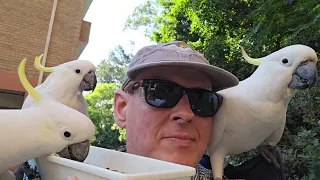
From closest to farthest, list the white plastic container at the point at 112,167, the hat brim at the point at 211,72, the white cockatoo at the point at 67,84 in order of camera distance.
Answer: the white plastic container at the point at 112,167 → the hat brim at the point at 211,72 → the white cockatoo at the point at 67,84

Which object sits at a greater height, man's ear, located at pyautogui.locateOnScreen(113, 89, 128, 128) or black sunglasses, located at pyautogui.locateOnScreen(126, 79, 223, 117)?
black sunglasses, located at pyautogui.locateOnScreen(126, 79, 223, 117)

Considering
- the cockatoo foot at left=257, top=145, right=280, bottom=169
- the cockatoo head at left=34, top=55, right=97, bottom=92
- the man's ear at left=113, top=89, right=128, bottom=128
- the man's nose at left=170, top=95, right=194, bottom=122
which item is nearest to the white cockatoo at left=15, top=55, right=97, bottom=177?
the cockatoo head at left=34, top=55, right=97, bottom=92

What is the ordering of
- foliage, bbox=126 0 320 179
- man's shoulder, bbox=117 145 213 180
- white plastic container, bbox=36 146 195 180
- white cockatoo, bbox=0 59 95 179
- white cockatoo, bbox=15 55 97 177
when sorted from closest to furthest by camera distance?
white plastic container, bbox=36 146 195 180, white cockatoo, bbox=0 59 95 179, man's shoulder, bbox=117 145 213 180, white cockatoo, bbox=15 55 97 177, foliage, bbox=126 0 320 179

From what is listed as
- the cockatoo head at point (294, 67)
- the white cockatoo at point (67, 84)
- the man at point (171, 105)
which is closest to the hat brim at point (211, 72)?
the man at point (171, 105)

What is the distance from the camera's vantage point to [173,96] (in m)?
0.81

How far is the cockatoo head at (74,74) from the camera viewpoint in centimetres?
127

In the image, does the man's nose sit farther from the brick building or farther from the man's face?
the brick building

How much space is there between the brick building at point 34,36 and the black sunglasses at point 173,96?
2808 mm

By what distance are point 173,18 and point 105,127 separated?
21.3 ft

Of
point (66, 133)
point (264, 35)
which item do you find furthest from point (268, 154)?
point (264, 35)

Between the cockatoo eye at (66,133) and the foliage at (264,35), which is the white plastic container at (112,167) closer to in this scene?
the cockatoo eye at (66,133)

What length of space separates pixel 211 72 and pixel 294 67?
0.24 meters

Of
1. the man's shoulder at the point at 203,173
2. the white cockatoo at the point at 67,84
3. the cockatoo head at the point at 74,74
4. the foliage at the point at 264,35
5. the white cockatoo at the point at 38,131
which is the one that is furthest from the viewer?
the foliage at the point at 264,35

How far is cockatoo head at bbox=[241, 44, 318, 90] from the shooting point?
86cm
